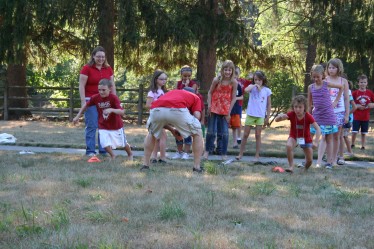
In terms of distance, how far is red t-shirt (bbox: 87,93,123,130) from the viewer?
27.9ft

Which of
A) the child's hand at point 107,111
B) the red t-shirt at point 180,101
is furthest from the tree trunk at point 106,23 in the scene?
the red t-shirt at point 180,101

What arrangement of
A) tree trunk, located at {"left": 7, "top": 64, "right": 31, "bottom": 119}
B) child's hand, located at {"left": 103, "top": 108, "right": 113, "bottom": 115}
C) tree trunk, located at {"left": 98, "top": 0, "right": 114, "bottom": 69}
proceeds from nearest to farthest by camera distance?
child's hand, located at {"left": 103, "top": 108, "right": 113, "bottom": 115}, tree trunk, located at {"left": 98, "top": 0, "right": 114, "bottom": 69}, tree trunk, located at {"left": 7, "top": 64, "right": 31, "bottom": 119}

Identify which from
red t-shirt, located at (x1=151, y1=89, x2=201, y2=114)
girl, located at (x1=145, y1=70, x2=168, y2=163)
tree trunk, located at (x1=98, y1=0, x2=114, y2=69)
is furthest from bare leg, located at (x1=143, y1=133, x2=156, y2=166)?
tree trunk, located at (x1=98, y1=0, x2=114, y2=69)

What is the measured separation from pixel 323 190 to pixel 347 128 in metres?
4.34

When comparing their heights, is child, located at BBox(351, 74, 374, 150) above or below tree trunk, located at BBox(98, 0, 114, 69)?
below

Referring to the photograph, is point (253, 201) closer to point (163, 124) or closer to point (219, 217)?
point (219, 217)

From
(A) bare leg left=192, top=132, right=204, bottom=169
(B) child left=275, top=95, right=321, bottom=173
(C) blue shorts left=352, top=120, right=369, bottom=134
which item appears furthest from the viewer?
(C) blue shorts left=352, top=120, right=369, bottom=134

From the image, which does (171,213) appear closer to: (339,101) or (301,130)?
(301,130)

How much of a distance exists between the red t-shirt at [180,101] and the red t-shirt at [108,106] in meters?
1.31

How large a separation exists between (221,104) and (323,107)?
1.57 meters

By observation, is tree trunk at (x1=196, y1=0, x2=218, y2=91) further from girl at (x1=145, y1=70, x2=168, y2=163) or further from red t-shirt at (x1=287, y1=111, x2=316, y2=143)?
red t-shirt at (x1=287, y1=111, x2=316, y2=143)

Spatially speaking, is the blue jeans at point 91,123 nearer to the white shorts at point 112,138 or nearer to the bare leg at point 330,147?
the white shorts at point 112,138

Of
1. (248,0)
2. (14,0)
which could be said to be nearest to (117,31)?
(14,0)

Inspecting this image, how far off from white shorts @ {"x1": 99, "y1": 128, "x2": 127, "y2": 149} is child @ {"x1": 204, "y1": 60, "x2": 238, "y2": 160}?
1.47m
